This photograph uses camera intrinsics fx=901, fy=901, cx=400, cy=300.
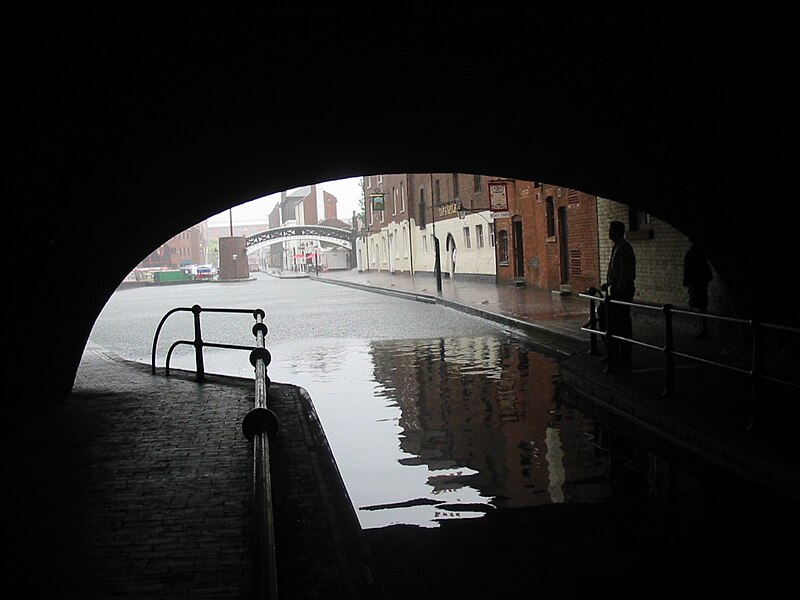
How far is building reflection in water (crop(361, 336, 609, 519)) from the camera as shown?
6.59 m

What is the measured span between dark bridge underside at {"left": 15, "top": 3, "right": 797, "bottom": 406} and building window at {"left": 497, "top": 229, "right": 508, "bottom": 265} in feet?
73.5

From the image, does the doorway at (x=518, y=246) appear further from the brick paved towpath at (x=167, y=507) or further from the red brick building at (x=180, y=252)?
the red brick building at (x=180, y=252)

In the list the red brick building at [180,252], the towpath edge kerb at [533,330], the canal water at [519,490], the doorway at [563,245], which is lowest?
the canal water at [519,490]

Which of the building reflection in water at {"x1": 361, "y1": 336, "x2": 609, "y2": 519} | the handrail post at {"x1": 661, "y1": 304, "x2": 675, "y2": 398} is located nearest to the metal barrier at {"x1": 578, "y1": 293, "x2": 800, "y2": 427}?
→ the handrail post at {"x1": 661, "y1": 304, "x2": 675, "y2": 398}

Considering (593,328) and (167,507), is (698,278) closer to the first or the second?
(593,328)

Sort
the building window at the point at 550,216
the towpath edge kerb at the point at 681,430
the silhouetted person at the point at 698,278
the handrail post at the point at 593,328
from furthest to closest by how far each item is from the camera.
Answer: the building window at the point at 550,216, the silhouetted person at the point at 698,278, the handrail post at the point at 593,328, the towpath edge kerb at the point at 681,430

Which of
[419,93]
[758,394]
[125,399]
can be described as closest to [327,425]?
[125,399]

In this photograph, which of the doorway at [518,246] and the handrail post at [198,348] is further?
the doorway at [518,246]

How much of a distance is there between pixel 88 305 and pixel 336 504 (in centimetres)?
667

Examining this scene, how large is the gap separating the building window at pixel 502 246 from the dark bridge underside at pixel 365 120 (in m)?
22.4

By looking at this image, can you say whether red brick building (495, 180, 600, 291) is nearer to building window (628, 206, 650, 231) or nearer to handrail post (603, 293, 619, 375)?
building window (628, 206, 650, 231)

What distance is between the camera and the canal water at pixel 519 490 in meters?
5.14

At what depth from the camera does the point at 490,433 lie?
28.3 ft

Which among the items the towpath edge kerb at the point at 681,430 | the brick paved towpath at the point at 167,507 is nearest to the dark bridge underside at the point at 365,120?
the brick paved towpath at the point at 167,507
